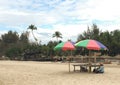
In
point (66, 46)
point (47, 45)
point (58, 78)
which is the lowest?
point (58, 78)

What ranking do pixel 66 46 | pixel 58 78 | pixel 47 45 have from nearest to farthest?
pixel 58 78
pixel 66 46
pixel 47 45

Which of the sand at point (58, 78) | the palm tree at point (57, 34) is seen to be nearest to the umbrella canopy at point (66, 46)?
the sand at point (58, 78)

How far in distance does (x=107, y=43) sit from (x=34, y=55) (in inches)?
852

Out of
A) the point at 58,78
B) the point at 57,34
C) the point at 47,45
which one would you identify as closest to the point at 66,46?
the point at 58,78

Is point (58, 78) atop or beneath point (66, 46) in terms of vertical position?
beneath

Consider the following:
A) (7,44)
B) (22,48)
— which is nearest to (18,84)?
Result: (22,48)

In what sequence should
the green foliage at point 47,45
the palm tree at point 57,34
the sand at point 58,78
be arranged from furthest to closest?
1. the palm tree at point 57,34
2. the green foliage at point 47,45
3. the sand at point 58,78

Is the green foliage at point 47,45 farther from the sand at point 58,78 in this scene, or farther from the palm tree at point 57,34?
the sand at point 58,78

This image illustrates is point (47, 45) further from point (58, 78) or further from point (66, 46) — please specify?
point (58, 78)

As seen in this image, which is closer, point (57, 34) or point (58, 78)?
point (58, 78)

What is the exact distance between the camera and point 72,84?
15039mm

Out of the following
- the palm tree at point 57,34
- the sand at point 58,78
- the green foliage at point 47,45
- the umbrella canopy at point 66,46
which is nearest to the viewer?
the sand at point 58,78

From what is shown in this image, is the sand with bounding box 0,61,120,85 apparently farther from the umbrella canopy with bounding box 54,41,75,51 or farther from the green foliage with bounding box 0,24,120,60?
the green foliage with bounding box 0,24,120,60

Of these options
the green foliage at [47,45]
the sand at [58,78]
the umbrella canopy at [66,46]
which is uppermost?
the green foliage at [47,45]
